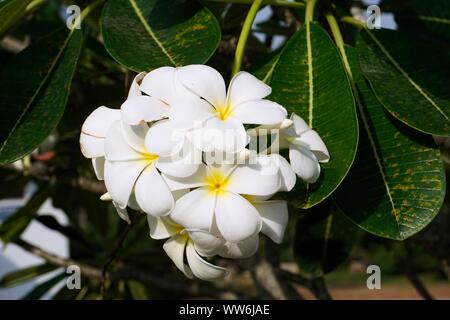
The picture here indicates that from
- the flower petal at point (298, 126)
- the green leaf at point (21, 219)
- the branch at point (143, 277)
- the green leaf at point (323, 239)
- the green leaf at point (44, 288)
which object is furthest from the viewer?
the green leaf at point (44, 288)

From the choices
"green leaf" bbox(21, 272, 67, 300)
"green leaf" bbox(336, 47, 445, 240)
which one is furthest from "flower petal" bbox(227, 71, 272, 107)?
"green leaf" bbox(21, 272, 67, 300)

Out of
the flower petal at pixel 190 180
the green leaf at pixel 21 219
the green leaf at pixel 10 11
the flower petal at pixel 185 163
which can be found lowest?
the green leaf at pixel 21 219

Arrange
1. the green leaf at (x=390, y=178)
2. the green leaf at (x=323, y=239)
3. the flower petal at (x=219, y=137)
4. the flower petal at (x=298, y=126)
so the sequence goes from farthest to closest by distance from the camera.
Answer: the green leaf at (x=323, y=239), the green leaf at (x=390, y=178), the flower petal at (x=298, y=126), the flower petal at (x=219, y=137)

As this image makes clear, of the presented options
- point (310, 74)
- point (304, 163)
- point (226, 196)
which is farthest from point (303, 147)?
point (310, 74)

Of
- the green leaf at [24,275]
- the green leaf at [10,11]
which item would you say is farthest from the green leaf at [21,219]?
the green leaf at [10,11]

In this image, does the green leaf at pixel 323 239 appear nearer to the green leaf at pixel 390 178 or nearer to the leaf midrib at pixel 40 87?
the green leaf at pixel 390 178

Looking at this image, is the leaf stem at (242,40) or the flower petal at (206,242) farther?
the leaf stem at (242,40)

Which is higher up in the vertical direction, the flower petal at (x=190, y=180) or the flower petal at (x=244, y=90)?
the flower petal at (x=244, y=90)
